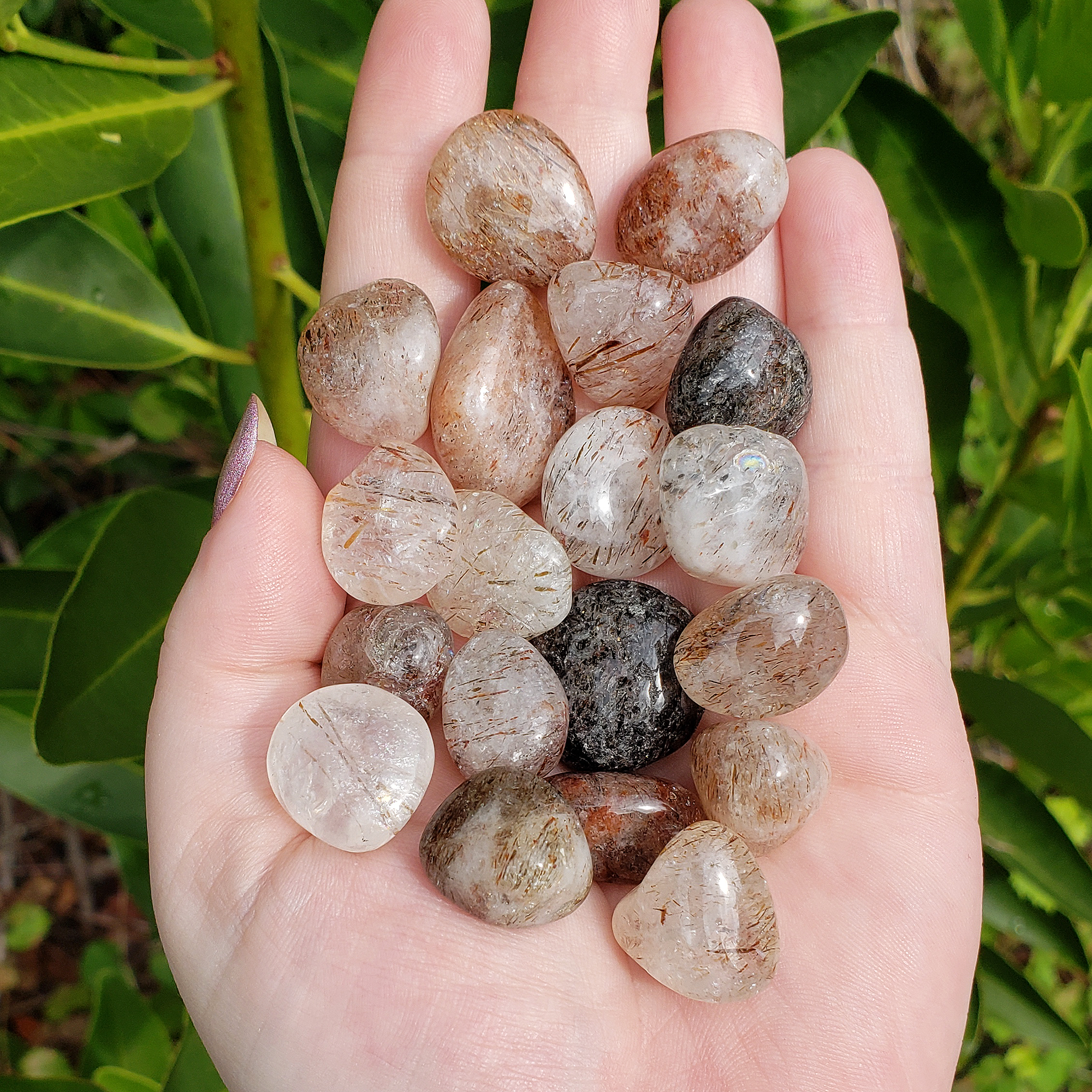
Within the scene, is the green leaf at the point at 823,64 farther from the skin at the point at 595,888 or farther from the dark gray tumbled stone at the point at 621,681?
the dark gray tumbled stone at the point at 621,681

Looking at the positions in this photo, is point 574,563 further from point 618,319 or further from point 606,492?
point 618,319

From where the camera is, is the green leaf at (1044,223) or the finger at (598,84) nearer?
the green leaf at (1044,223)

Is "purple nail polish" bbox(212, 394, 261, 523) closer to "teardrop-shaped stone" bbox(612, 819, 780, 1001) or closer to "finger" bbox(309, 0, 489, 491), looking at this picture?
"finger" bbox(309, 0, 489, 491)

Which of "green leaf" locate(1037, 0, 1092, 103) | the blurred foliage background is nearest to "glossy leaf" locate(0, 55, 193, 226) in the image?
the blurred foliage background

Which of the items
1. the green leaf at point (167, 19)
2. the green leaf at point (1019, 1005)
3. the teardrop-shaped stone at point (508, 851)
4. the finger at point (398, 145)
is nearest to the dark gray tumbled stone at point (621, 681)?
the teardrop-shaped stone at point (508, 851)

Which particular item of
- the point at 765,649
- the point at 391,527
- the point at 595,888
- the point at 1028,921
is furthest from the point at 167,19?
the point at 1028,921

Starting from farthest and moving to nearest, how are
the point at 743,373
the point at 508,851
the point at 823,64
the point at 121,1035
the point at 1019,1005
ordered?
the point at 121,1035 < the point at 1019,1005 < the point at 823,64 < the point at 743,373 < the point at 508,851

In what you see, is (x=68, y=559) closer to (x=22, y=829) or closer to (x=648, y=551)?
(x=22, y=829)
